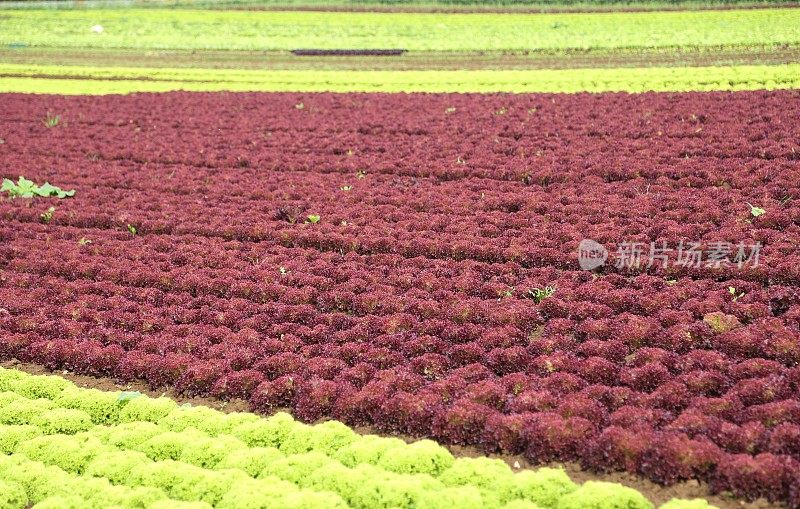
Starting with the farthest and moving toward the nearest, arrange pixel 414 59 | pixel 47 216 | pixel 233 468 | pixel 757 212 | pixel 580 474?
1. pixel 414 59
2. pixel 47 216
3. pixel 757 212
4. pixel 233 468
5. pixel 580 474

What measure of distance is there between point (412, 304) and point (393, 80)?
88.8 feet

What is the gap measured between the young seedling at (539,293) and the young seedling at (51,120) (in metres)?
24.8

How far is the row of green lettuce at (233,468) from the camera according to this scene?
27.9ft

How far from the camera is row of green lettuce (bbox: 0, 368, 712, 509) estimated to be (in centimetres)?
850


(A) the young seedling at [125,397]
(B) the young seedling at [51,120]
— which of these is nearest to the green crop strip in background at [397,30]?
(B) the young seedling at [51,120]

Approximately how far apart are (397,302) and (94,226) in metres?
10.0

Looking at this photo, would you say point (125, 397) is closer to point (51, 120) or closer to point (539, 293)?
point (539, 293)

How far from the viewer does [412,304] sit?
43.5ft

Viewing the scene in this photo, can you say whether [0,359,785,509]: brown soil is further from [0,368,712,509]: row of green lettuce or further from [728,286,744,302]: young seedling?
[728,286,744,302]: young seedling

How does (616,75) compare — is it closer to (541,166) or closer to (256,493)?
(541,166)

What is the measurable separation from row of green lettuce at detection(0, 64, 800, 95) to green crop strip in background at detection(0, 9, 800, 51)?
10.1m

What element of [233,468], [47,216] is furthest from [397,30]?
[233,468]

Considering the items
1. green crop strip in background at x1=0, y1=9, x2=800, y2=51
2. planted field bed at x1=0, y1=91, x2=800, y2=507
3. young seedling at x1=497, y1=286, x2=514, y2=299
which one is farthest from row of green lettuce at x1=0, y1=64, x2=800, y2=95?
young seedling at x1=497, y1=286, x2=514, y2=299

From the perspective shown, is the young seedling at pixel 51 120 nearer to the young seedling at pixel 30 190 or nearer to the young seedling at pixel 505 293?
the young seedling at pixel 30 190
